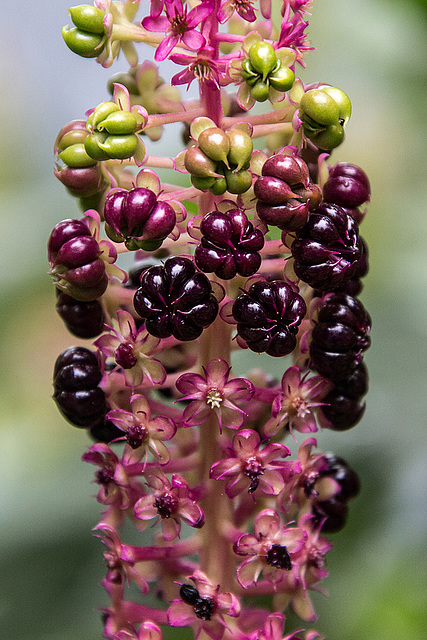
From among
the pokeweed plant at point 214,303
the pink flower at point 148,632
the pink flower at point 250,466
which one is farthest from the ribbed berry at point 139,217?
the pink flower at point 148,632

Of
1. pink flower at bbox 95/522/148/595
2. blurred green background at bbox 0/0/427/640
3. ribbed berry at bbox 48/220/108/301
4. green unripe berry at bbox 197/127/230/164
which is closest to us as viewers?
green unripe berry at bbox 197/127/230/164

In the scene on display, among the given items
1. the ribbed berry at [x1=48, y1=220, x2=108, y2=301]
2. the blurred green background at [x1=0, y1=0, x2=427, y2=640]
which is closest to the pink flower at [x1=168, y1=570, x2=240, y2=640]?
the ribbed berry at [x1=48, y1=220, x2=108, y2=301]

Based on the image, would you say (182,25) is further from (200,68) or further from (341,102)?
(341,102)

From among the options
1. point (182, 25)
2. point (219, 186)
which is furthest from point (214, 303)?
point (182, 25)

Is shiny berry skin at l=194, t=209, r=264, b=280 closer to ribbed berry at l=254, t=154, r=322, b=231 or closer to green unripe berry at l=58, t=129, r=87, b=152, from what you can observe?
ribbed berry at l=254, t=154, r=322, b=231

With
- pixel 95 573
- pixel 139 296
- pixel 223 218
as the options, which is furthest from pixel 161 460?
pixel 95 573

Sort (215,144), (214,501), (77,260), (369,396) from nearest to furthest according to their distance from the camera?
(215,144) < (77,260) < (214,501) < (369,396)
